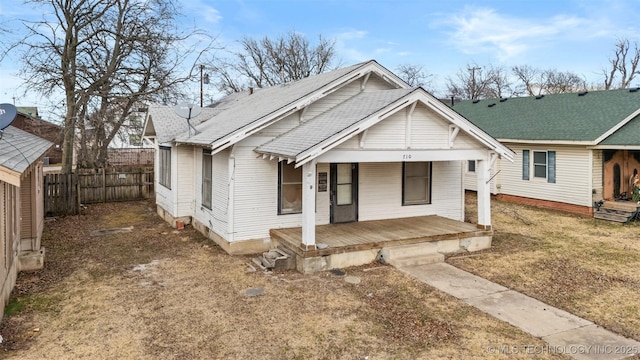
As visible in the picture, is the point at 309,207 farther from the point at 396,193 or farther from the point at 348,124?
the point at 396,193

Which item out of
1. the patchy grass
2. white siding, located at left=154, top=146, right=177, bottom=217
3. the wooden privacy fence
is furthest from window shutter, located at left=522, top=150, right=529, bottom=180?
the wooden privacy fence

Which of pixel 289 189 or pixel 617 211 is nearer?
pixel 289 189

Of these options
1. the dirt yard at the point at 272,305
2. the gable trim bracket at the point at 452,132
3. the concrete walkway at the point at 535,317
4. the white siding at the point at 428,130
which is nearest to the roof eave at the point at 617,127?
the dirt yard at the point at 272,305

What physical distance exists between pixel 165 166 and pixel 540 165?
15.1 meters

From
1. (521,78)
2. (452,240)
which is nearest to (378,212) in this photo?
(452,240)

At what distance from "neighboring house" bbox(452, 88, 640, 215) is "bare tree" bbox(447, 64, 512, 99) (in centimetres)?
3574

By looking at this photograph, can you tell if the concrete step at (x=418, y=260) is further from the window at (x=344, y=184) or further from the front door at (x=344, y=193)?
the window at (x=344, y=184)

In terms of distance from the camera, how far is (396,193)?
12.5 m

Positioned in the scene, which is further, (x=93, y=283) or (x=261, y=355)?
(x=93, y=283)

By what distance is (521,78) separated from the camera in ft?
189

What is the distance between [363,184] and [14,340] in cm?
841

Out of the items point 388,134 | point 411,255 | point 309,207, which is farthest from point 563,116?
point 309,207

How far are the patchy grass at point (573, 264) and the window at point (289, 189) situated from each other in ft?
13.5

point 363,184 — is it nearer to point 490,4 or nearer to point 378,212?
point 378,212
